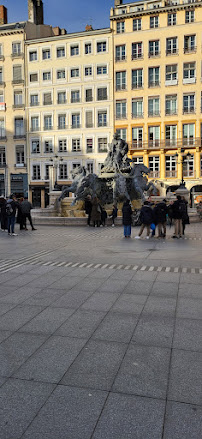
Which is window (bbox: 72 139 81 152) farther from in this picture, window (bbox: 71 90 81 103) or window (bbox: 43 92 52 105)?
window (bbox: 43 92 52 105)

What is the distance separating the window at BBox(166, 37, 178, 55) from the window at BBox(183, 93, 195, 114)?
17.1 ft

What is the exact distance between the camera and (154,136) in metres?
44.1

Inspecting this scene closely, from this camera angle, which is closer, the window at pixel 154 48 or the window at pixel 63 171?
the window at pixel 154 48

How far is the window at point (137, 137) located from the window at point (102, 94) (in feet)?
17.7

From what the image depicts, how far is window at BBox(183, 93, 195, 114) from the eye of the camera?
4247 cm

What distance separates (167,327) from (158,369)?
114 centimetres

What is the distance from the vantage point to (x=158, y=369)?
3631 millimetres

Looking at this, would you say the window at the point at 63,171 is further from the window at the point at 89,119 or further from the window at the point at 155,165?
the window at the point at 155,165

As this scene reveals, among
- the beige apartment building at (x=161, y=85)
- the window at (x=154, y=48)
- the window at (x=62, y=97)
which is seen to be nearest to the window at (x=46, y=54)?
the window at (x=62, y=97)

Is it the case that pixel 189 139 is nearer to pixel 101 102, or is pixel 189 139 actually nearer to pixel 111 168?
pixel 101 102

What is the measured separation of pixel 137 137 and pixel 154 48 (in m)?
10.4

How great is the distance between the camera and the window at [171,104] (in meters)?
43.1

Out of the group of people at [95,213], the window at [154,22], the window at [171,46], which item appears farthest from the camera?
the window at [154,22]

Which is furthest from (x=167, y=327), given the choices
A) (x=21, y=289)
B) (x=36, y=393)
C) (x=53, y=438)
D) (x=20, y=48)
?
(x=20, y=48)
